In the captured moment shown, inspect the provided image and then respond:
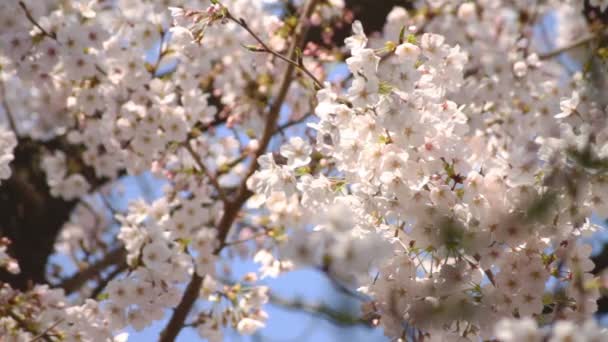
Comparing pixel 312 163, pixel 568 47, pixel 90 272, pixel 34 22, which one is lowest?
pixel 90 272

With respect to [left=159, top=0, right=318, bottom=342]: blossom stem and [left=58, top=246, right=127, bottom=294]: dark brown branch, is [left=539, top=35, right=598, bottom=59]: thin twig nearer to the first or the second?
[left=159, top=0, right=318, bottom=342]: blossom stem

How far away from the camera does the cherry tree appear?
2.06 m

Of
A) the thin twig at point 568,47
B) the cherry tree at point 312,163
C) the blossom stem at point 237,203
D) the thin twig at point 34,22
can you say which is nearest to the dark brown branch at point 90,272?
the cherry tree at point 312,163

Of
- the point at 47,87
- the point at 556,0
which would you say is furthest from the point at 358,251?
the point at 556,0

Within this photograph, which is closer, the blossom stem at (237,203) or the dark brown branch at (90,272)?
the blossom stem at (237,203)

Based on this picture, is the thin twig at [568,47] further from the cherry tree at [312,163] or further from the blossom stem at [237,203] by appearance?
the blossom stem at [237,203]

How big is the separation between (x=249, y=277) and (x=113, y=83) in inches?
41.7

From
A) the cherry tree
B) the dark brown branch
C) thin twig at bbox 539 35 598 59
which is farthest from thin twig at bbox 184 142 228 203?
thin twig at bbox 539 35 598 59

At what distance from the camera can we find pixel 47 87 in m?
3.56

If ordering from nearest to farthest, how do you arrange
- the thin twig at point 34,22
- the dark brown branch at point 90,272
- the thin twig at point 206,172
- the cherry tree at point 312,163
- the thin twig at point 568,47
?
the cherry tree at point 312,163
the thin twig at point 34,22
the thin twig at point 206,172
the thin twig at point 568,47
the dark brown branch at point 90,272

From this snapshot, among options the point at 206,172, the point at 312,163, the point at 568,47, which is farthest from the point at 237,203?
the point at 568,47

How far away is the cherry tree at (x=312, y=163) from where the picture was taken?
206 cm

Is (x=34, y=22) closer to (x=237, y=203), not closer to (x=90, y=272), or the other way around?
(x=237, y=203)

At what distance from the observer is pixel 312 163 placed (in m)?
2.92
